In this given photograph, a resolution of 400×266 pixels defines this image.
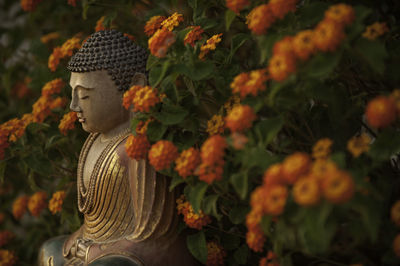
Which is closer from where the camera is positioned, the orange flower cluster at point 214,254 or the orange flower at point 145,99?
the orange flower at point 145,99

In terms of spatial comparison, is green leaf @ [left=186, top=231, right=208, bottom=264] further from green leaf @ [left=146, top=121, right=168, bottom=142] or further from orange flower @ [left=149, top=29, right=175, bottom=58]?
orange flower @ [left=149, top=29, right=175, bottom=58]

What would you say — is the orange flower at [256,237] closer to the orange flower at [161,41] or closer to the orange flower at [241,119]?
the orange flower at [241,119]

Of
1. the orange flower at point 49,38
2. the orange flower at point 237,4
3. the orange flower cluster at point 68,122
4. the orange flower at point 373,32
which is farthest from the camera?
the orange flower at point 49,38

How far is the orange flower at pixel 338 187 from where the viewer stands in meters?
0.92

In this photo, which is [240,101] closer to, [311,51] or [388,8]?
[311,51]

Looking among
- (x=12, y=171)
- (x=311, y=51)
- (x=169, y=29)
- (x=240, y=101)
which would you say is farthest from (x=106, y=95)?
(x=12, y=171)

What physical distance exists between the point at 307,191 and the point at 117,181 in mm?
788

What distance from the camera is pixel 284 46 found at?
3.51 feet

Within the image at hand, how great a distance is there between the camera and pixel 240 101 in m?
1.45

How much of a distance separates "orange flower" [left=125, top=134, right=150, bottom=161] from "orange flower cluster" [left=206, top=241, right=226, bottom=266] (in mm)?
395

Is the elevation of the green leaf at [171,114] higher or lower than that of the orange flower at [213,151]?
lower

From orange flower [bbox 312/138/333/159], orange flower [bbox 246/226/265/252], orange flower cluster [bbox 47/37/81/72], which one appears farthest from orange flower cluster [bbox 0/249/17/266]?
orange flower [bbox 312/138/333/159]

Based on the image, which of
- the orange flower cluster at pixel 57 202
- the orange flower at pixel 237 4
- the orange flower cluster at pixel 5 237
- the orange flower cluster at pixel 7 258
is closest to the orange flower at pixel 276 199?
the orange flower at pixel 237 4

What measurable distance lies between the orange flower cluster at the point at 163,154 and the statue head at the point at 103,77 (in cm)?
35
